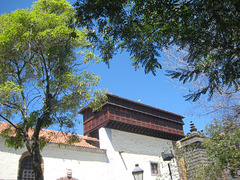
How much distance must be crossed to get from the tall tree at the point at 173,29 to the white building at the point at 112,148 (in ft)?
30.6

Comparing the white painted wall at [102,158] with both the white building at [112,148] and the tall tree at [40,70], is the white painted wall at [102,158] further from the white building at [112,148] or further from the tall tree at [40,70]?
the tall tree at [40,70]

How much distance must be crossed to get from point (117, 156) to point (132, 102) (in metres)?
4.78

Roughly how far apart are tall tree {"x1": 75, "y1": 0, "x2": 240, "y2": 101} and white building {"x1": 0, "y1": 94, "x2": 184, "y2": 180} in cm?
933

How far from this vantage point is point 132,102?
20875mm

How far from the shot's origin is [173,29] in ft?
17.6

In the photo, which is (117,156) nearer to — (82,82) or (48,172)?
(48,172)

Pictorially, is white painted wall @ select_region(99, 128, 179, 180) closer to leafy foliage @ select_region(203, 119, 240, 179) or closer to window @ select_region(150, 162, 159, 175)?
window @ select_region(150, 162, 159, 175)

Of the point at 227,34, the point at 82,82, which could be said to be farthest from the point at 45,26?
the point at 227,34

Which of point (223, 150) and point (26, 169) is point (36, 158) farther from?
point (223, 150)

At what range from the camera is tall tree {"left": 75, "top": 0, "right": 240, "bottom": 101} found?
5.04 metres

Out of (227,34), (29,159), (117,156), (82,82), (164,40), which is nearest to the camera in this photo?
(227,34)

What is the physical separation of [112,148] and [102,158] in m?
1.23

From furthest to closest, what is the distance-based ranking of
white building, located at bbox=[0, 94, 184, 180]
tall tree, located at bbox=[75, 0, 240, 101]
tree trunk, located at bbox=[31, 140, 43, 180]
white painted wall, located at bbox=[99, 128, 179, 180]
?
white painted wall, located at bbox=[99, 128, 179, 180], white building, located at bbox=[0, 94, 184, 180], tree trunk, located at bbox=[31, 140, 43, 180], tall tree, located at bbox=[75, 0, 240, 101]

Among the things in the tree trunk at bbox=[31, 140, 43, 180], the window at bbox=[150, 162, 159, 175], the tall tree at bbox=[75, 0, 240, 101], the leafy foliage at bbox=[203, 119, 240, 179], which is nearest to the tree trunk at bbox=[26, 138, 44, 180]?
the tree trunk at bbox=[31, 140, 43, 180]
